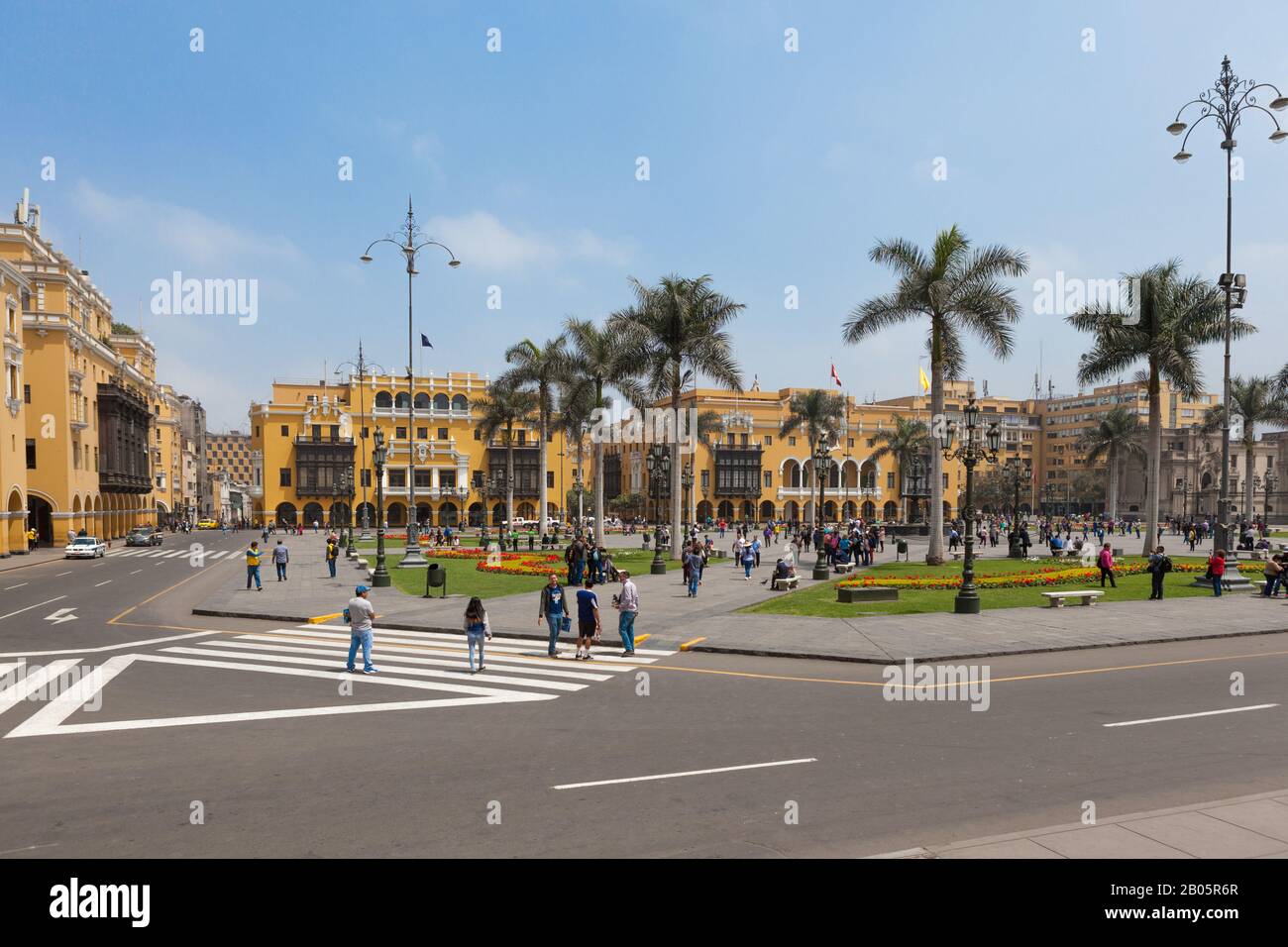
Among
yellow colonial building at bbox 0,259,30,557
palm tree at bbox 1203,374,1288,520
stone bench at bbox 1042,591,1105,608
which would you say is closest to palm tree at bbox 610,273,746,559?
stone bench at bbox 1042,591,1105,608

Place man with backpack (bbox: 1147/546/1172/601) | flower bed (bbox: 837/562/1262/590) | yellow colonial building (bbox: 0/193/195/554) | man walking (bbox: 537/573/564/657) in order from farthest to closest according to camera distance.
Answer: yellow colonial building (bbox: 0/193/195/554), flower bed (bbox: 837/562/1262/590), man with backpack (bbox: 1147/546/1172/601), man walking (bbox: 537/573/564/657)

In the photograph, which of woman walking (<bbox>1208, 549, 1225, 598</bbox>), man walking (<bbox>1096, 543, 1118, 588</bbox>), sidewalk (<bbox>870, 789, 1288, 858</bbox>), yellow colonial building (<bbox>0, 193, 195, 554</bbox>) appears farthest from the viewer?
yellow colonial building (<bbox>0, 193, 195, 554</bbox>)

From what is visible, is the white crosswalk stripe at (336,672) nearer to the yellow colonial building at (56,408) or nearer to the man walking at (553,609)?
the man walking at (553,609)

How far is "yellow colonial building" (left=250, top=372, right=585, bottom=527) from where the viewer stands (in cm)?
9462

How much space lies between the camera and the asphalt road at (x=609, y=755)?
22.7 ft

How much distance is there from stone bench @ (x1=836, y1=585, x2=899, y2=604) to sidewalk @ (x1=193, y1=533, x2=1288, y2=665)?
2.03 metres

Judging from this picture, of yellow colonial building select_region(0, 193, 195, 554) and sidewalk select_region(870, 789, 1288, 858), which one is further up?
yellow colonial building select_region(0, 193, 195, 554)

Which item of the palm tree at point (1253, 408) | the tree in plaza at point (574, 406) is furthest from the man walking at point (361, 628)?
the palm tree at point (1253, 408)

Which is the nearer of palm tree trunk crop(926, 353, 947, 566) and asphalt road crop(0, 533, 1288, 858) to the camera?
asphalt road crop(0, 533, 1288, 858)

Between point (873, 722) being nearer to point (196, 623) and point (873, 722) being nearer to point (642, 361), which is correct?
point (196, 623)

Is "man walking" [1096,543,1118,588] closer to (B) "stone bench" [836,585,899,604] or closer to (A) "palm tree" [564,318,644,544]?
(B) "stone bench" [836,585,899,604]
